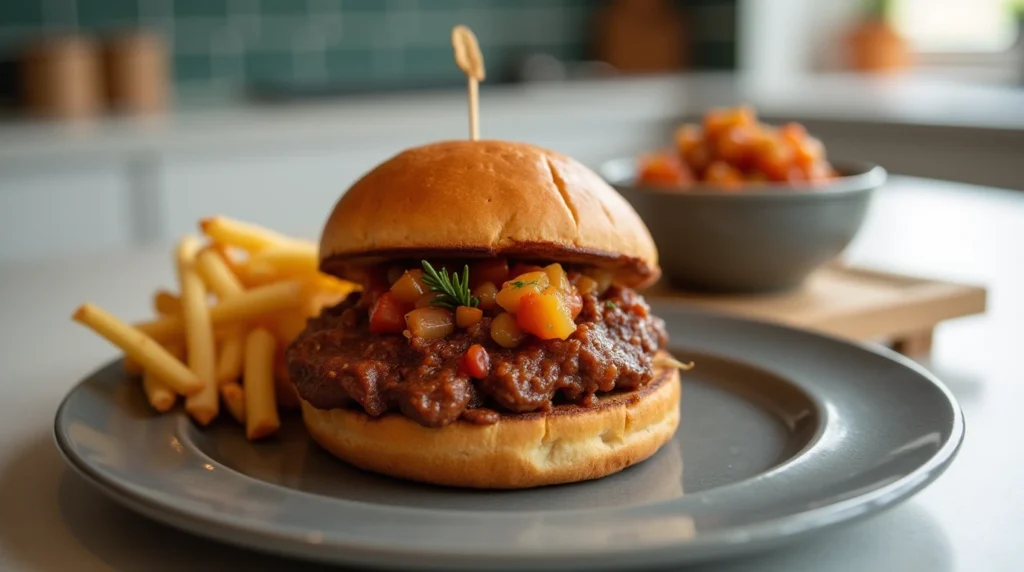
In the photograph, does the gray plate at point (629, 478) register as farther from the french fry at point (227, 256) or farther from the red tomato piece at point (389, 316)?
the french fry at point (227, 256)

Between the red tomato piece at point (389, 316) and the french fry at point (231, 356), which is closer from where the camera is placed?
the red tomato piece at point (389, 316)

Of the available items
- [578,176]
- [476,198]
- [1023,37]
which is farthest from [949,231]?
[1023,37]

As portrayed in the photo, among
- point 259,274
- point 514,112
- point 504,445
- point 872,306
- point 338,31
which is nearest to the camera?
point 504,445

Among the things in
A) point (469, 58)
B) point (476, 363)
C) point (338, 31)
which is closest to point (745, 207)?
point (469, 58)

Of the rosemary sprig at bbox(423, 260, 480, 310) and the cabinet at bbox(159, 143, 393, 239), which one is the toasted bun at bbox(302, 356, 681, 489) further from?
the cabinet at bbox(159, 143, 393, 239)

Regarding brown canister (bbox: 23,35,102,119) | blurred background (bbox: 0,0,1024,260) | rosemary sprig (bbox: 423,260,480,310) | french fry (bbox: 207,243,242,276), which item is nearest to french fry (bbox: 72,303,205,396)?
french fry (bbox: 207,243,242,276)

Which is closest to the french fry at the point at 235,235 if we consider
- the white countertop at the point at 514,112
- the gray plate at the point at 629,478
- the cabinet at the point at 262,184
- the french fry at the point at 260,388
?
the french fry at the point at 260,388

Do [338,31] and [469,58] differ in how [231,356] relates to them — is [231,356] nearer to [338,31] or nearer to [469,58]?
[469,58]
